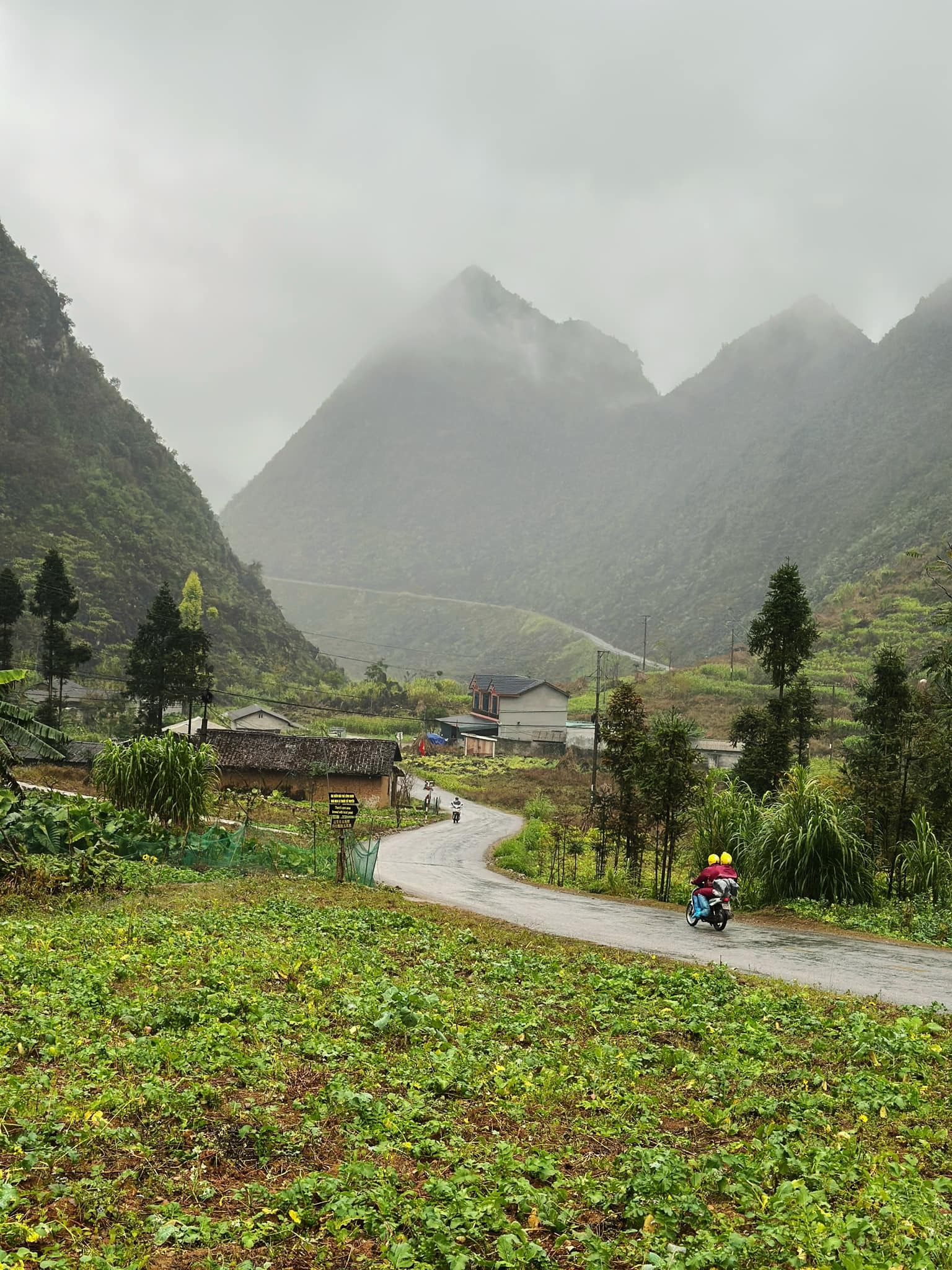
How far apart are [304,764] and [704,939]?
42176mm

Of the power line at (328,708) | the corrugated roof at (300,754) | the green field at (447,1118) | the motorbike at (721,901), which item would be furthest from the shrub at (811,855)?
the power line at (328,708)

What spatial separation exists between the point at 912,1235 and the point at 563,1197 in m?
2.04

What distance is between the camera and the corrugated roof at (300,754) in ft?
184

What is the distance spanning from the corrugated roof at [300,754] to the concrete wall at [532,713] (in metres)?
36.4

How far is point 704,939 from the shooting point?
1695cm

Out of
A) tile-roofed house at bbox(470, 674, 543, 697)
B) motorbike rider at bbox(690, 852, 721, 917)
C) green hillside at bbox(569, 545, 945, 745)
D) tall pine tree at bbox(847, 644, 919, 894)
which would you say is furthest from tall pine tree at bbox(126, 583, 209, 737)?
green hillside at bbox(569, 545, 945, 745)

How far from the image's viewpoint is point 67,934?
1237cm

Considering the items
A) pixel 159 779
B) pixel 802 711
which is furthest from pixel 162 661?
pixel 802 711

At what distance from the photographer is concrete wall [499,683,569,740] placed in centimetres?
9350

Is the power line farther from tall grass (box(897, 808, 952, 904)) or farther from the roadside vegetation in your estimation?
tall grass (box(897, 808, 952, 904))

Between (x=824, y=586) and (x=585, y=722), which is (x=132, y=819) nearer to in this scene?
(x=585, y=722)

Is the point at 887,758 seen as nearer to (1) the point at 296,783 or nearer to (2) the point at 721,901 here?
(2) the point at 721,901

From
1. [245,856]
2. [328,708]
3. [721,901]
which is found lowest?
[245,856]

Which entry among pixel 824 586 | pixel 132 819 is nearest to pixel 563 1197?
pixel 132 819
